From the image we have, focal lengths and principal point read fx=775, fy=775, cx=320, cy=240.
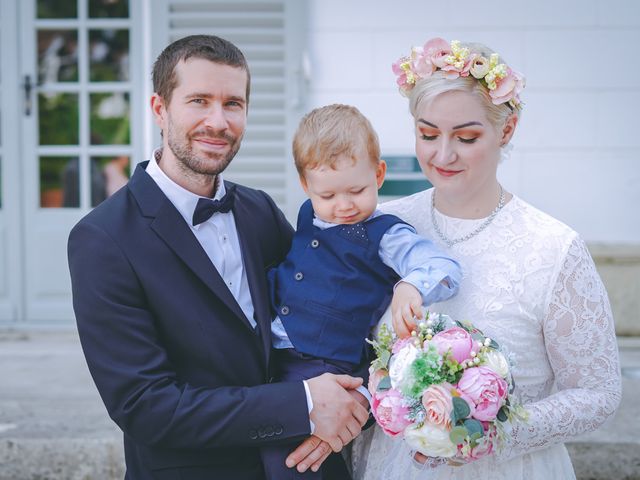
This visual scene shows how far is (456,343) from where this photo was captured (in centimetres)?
160

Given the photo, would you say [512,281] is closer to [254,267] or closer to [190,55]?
[254,267]

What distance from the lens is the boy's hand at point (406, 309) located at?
1.75 metres

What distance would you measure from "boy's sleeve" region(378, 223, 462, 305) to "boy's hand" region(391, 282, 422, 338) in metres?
0.02

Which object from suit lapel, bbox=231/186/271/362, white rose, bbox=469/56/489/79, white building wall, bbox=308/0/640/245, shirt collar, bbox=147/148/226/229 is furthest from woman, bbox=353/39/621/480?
white building wall, bbox=308/0/640/245

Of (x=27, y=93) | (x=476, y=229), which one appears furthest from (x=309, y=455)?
(x=27, y=93)

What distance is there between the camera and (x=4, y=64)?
516 cm

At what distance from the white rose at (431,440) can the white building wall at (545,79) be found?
317 cm

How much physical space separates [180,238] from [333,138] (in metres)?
0.45

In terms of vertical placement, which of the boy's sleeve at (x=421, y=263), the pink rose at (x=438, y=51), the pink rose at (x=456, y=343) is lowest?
the pink rose at (x=456, y=343)

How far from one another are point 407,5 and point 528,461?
3265 millimetres

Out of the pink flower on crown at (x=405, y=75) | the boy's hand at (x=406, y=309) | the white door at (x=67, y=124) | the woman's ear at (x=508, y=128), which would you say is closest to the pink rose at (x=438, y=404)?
the boy's hand at (x=406, y=309)

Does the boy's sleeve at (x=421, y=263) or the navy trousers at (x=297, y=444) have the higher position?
the boy's sleeve at (x=421, y=263)

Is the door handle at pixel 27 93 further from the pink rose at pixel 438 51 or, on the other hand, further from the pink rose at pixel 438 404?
the pink rose at pixel 438 404

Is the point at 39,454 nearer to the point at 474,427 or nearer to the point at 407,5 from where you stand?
the point at 474,427
